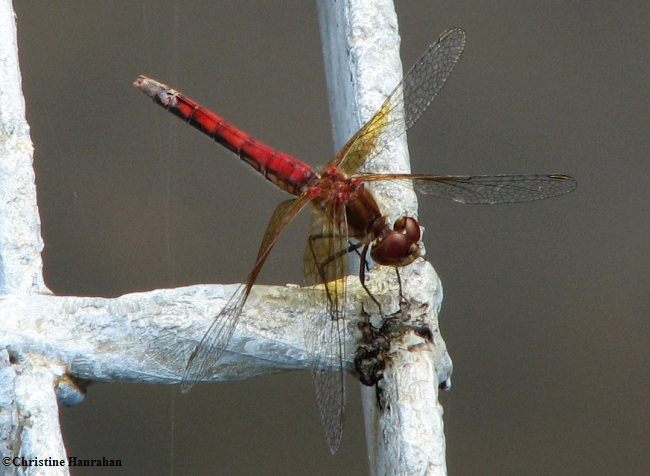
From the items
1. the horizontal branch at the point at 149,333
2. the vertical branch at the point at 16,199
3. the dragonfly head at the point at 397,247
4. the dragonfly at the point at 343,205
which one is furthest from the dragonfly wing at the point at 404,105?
the vertical branch at the point at 16,199

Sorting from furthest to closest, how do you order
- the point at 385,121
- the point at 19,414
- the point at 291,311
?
the point at 385,121 → the point at 291,311 → the point at 19,414

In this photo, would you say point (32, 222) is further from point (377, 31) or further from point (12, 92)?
point (377, 31)

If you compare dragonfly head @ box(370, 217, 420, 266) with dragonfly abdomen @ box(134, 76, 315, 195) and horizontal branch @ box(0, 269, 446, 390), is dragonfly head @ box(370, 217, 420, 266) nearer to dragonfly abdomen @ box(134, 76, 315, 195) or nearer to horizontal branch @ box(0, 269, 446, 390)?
horizontal branch @ box(0, 269, 446, 390)

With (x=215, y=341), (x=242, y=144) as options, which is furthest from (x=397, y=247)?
(x=242, y=144)

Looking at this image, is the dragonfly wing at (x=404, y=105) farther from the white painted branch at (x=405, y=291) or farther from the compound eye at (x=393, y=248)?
the compound eye at (x=393, y=248)

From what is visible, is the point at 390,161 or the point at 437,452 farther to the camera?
the point at 390,161

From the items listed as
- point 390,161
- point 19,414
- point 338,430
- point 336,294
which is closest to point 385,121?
point 390,161

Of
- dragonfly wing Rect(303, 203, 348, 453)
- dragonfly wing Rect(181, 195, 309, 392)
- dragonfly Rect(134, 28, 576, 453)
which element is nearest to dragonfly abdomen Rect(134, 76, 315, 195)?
dragonfly Rect(134, 28, 576, 453)
